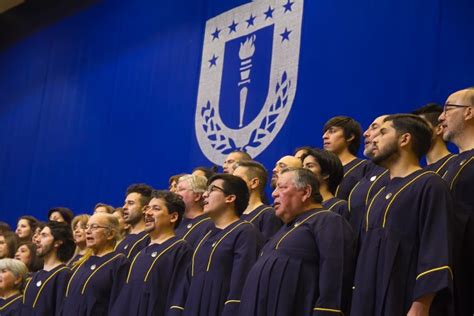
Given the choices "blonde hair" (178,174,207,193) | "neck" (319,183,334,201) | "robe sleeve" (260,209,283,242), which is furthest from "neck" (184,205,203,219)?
"neck" (319,183,334,201)

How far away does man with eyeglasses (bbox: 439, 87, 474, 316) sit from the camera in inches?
156

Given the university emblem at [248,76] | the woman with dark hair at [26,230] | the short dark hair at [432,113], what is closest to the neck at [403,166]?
the short dark hair at [432,113]

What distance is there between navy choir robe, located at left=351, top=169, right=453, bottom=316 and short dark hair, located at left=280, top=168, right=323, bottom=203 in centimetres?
59

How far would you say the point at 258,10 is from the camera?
9.07m

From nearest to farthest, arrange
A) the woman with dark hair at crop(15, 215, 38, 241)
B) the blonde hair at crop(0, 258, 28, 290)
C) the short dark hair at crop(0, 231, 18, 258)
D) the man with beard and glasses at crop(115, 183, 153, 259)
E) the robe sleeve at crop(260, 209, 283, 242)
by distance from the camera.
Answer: the robe sleeve at crop(260, 209, 283, 242) < the man with beard and glasses at crop(115, 183, 153, 259) < the blonde hair at crop(0, 258, 28, 290) < the short dark hair at crop(0, 231, 18, 258) < the woman with dark hair at crop(15, 215, 38, 241)

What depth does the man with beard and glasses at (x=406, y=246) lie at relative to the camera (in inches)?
150

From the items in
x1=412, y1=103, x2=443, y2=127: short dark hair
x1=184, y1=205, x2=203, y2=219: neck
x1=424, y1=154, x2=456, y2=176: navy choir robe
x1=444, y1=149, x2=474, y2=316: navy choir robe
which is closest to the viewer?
x1=444, y1=149, x2=474, y2=316: navy choir robe

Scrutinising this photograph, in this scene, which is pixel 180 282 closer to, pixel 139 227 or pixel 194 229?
pixel 194 229

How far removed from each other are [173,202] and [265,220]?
0.68 meters

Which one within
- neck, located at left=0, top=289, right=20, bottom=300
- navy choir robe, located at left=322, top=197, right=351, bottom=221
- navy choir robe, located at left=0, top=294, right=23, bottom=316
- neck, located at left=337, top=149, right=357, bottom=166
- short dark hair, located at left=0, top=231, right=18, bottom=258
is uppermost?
neck, located at left=337, top=149, right=357, bottom=166

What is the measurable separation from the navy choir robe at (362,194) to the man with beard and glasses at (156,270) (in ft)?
3.81

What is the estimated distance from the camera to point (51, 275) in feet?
20.4

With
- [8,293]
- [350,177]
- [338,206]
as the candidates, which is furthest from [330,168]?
[8,293]

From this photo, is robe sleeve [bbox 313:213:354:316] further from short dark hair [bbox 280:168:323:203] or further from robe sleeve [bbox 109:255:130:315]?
robe sleeve [bbox 109:255:130:315]
